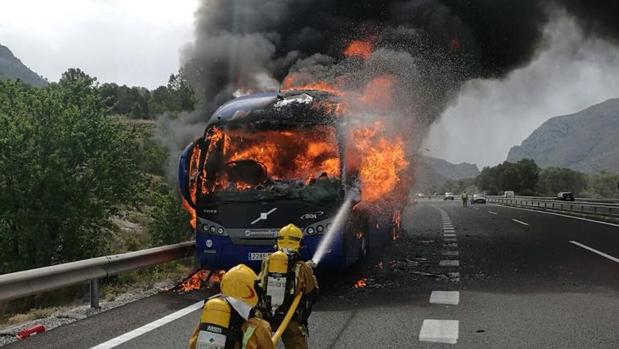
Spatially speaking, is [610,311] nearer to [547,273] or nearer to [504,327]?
[504,327]

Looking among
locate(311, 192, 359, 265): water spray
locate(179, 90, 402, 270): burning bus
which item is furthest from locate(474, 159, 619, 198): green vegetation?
locate(311, 192, 359, 265): water spray

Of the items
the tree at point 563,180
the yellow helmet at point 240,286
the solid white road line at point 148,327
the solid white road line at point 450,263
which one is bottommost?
the solid white road line at point 148,327

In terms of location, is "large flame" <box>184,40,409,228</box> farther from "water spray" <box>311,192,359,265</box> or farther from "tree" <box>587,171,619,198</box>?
"tree" <box>587,171,619,198</box>

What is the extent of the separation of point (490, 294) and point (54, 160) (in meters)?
14.4

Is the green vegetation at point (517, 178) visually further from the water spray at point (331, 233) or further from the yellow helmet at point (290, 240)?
the yellow helmet at point (290, 240)

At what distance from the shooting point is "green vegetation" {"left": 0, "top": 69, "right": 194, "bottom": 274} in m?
17.6

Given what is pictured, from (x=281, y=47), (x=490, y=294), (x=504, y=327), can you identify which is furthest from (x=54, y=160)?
(x=504, y=327)

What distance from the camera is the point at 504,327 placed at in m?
5.74

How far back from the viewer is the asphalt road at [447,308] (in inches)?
209

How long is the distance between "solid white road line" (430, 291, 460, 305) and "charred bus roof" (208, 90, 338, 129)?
9.48 feet

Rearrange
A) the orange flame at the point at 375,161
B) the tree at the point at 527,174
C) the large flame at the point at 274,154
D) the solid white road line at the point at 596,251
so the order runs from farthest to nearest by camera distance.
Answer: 1. the tree at the point at 527,174
2. the solid white road line at the point at 596,251
3. the orange flame at the point at 375,161
4. the large flame at the point at 274,154

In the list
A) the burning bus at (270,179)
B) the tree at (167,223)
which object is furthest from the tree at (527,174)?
the burning bus at (270,179)

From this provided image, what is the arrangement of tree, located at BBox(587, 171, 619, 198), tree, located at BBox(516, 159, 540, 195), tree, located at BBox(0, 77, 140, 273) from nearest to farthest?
tree, located at BBox(0, 77, 140, 273)
tree, located at BBox(516, 159, 540, 195)
tree, located at BBox(587, 171, 619, 198)

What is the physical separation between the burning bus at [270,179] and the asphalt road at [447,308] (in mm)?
814
